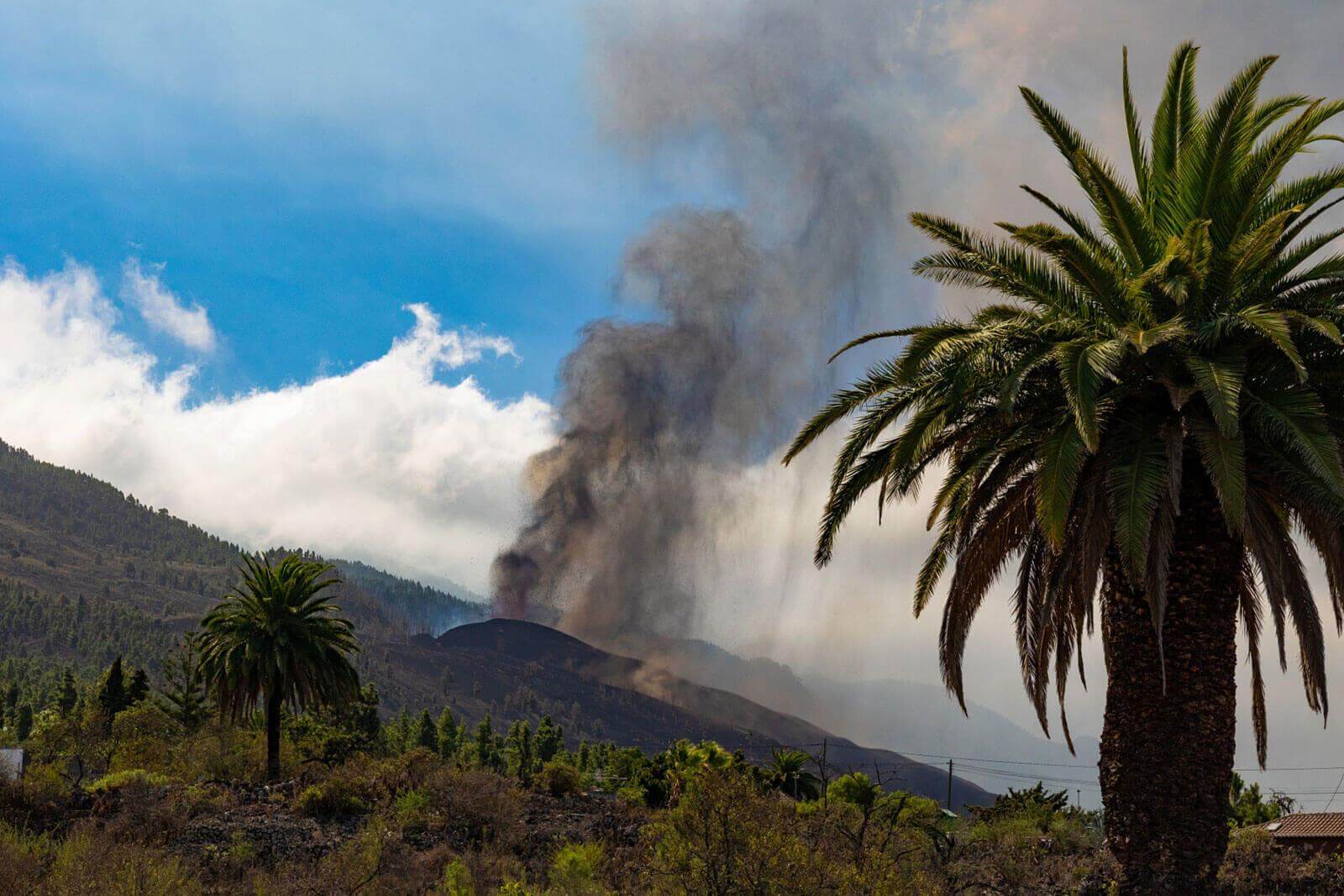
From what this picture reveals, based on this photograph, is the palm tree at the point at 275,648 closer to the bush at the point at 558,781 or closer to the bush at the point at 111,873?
the bush at the point at 558,781

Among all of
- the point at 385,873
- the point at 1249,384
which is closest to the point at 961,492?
the point at 1249,384

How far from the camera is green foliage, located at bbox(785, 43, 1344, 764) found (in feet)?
45.2

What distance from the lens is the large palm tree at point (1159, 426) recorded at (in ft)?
45.5

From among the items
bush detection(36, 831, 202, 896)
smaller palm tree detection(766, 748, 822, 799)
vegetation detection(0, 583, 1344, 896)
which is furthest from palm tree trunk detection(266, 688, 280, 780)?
bush detection(36, 831, 202, 896)

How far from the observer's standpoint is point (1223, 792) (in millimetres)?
14398

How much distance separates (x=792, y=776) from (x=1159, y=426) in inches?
1310

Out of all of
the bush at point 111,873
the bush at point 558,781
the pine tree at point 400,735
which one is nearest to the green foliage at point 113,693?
the pine tree at point 400,735

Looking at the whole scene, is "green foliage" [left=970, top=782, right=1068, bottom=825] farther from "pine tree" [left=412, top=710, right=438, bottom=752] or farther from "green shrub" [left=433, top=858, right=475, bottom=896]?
"pine tree" [left=412, top=710, right=438, bottom=752]

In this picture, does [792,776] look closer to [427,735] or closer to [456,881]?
[456,881]

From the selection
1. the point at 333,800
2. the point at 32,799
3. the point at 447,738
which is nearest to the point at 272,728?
the point at 333,800

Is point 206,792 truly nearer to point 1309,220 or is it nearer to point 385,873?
point 385,873

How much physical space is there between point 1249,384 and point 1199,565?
2.61 meters

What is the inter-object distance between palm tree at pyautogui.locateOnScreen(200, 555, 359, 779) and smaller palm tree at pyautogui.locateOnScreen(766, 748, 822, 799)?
58.4ft

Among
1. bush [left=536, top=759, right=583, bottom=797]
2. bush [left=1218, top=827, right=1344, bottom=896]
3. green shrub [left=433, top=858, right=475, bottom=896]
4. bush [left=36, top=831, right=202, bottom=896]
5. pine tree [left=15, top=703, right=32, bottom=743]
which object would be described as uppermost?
bush [left=1218, top=827, right=1344, bottom=896]
